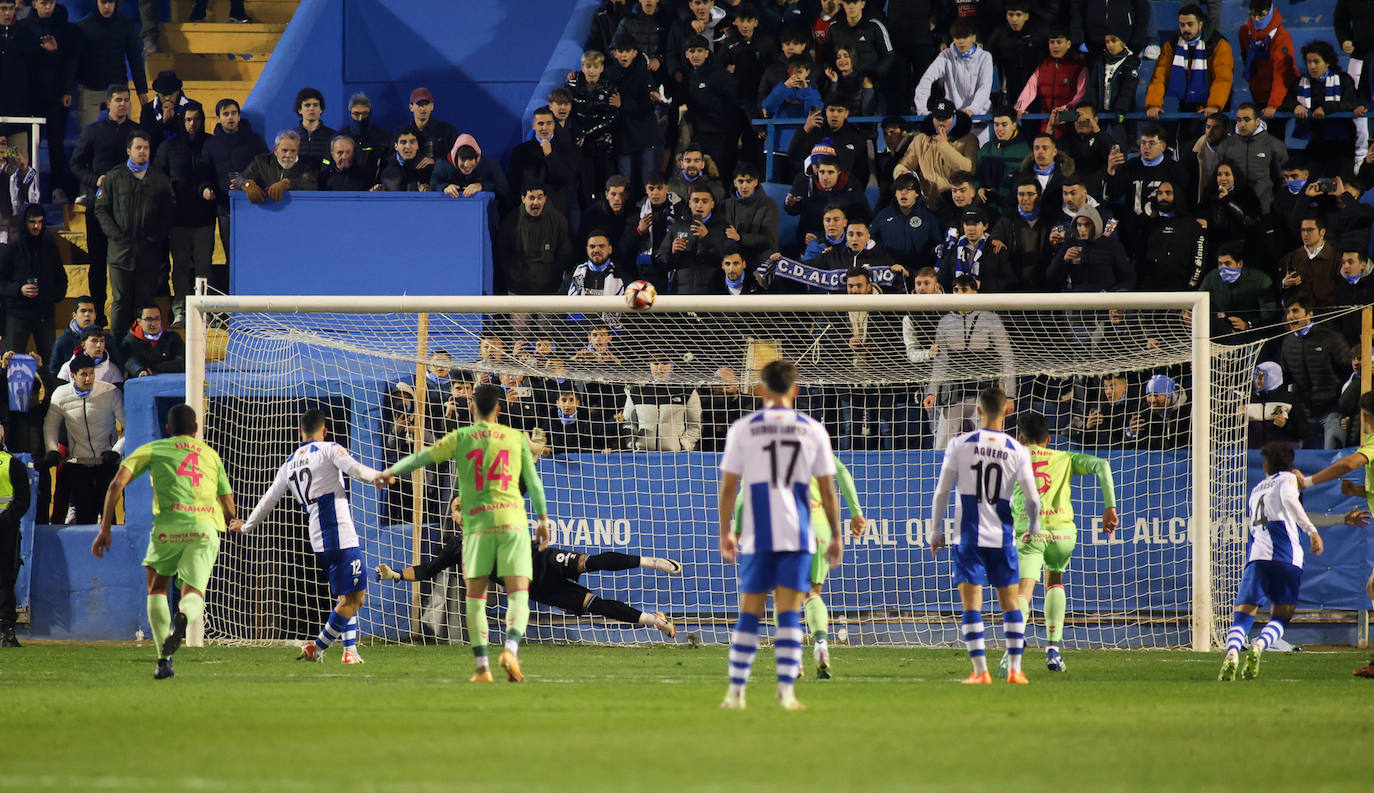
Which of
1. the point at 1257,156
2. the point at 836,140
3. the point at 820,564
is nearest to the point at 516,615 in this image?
the point at 820,564

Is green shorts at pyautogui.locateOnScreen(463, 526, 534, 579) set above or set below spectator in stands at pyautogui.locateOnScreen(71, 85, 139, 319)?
below

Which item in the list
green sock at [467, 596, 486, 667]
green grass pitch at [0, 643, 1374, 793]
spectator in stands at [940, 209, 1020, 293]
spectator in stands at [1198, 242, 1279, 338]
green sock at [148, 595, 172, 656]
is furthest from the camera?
spectator in stands at [940, 209, 1020, 293]

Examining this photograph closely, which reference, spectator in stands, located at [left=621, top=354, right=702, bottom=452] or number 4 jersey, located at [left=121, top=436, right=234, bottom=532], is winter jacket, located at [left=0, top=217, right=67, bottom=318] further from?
number 4 jersey, located at [left=121, top=436, right=234, bottom=532]

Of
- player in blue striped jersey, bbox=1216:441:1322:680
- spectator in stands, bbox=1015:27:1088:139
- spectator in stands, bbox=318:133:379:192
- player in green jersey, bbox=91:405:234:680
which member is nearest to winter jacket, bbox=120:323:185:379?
spectator in stands, bbox=318:133:379:192

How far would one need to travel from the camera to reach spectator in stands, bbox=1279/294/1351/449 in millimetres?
15148

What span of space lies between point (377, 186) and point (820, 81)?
17.5 feet

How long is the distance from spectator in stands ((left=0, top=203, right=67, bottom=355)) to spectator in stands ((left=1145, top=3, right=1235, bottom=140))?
12.6 m

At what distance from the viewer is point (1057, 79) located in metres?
17.8

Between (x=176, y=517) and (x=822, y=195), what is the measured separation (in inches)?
324

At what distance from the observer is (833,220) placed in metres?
16.3

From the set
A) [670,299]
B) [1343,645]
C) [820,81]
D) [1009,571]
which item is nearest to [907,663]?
[1009,571]

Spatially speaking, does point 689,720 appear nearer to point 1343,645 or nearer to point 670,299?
point 670,299

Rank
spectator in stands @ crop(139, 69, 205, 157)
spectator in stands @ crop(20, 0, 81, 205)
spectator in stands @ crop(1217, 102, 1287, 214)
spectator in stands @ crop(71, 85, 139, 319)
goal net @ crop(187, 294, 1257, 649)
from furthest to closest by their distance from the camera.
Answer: spectator in stands @ crop(20, 0, 81, 205), spectator in stands @ crop(139, 69, 205, 157), spectator in stands @ crop(71, 85, 139, 319), spectator in stands @ crop(1217, 102, 1287, 214), goal net @ crop(187, 294, 1257, 649)

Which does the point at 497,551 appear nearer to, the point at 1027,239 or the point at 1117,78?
the point at 1027,239
